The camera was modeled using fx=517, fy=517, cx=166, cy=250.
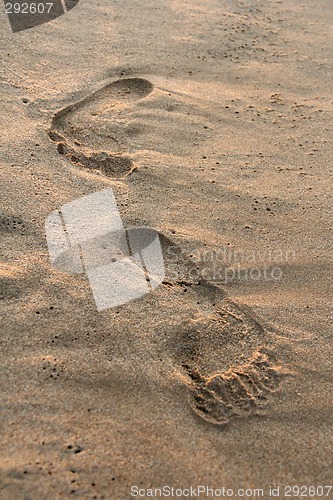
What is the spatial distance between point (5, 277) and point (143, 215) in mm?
686

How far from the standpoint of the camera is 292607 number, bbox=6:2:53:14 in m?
3.24

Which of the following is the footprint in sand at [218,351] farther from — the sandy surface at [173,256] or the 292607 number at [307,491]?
the 292607 number at [307,491]

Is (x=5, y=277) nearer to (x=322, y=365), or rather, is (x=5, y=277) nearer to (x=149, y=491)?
(x=149, y=491)

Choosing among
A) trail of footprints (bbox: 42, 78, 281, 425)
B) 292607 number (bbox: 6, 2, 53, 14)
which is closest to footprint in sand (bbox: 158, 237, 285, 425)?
trail of footprints (bbox: 42, 78, 281, 425)

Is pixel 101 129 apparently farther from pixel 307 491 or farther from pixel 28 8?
pixel 307 491

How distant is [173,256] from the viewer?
88.8 inches

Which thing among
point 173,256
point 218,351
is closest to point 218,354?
point 218,351

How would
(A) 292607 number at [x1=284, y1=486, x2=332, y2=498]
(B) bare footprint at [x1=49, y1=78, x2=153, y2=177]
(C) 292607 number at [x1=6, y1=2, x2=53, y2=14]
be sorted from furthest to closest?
(C) 292607 number at [x1=6, y1=2, x2=53, y2=14] < (B) bare footprint at [x1=49, y1=78, x2=153, y2=177] < (A) 292607 number at [x1=284, y1=486, x2=332, y2=498]

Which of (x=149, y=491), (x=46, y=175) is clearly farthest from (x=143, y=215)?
(x=149, y=491)

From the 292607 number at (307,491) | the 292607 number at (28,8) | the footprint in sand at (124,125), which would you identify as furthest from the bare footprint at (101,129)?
the 292607 number at (307,491)

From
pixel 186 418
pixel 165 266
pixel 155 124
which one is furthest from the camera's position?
pixel 155 124

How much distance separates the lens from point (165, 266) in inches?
87.3

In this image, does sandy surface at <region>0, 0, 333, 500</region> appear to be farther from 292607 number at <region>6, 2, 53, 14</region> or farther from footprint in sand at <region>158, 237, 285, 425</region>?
292607 number at <region>6, 2, 53, 14</region>

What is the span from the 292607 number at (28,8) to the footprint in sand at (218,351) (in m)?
2.11
